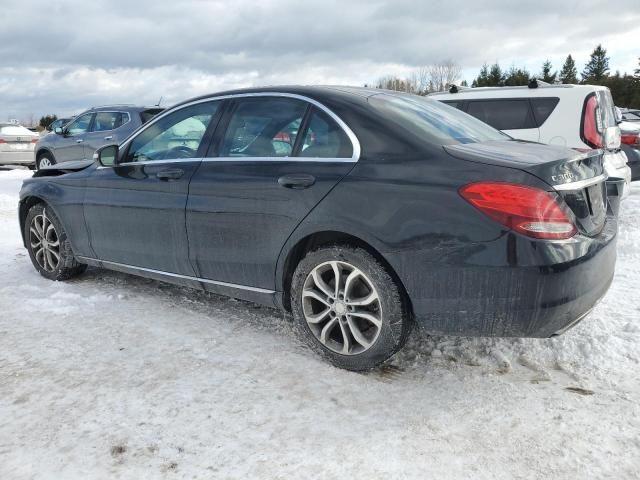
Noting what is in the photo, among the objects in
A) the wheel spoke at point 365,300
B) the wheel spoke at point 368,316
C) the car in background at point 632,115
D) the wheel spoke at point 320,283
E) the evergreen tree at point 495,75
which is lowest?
the wheel spoke at point 368,316

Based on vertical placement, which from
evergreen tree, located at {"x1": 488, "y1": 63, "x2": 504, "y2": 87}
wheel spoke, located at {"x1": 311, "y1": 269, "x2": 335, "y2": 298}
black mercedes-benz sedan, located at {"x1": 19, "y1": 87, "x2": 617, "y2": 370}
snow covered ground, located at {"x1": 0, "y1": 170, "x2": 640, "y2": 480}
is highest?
evergreen tree, located at {"x1": 488, "y1": 63, "x2": 504, "y2": 87}

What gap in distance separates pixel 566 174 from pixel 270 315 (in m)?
2.14

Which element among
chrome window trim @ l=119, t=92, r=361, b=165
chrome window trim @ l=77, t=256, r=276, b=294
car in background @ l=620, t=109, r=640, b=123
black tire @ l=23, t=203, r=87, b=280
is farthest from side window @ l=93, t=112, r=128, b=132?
car in background @ l=620, t=109, r=640, b=123

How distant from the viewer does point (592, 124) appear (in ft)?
21.4

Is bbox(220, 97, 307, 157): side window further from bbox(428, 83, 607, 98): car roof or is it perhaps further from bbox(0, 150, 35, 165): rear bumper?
bbox(0, 150, 35, 165): rear bumper

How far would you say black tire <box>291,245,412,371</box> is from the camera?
9.19 ft

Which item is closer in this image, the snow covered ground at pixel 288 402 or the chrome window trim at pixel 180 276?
the snow covered ground at pixel 288 402

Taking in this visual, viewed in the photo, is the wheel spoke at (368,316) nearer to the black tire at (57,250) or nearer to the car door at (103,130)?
the black tire at (57,250)

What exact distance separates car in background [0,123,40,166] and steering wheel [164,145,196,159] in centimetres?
1406

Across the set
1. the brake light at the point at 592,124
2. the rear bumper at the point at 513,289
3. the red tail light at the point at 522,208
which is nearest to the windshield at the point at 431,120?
the red tail light at the point at 522,208

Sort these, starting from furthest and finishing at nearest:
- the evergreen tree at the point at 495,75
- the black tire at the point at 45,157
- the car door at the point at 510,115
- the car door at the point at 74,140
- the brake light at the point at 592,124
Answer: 1. the evergreen tree at the point at 495,75
2. the black tire at the point at 45,157
3. the car door at the point at 74,140
4. the car door at the point at 510,115
5. the brake light at the point at 592,124

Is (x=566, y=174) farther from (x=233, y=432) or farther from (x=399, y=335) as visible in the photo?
(x=233, y=432)

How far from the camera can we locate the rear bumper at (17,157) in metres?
15.6

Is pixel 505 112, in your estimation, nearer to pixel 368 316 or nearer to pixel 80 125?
pixel 368 316
